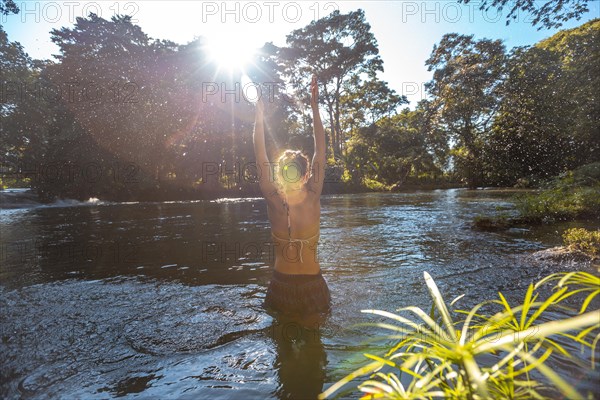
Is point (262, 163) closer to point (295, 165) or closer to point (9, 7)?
point (295, 165)

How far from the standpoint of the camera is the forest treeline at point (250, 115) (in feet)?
84.4

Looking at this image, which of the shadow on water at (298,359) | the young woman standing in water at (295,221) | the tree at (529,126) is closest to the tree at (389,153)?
the tree at (529,126)

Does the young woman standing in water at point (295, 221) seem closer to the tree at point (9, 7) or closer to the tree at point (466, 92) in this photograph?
the tree at point (9, 7)

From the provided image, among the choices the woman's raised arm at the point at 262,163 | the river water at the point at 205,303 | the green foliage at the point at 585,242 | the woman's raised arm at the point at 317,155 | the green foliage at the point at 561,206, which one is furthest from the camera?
the green foliage at the point at 561,206

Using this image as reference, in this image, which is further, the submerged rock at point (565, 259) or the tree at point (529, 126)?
the tree at point (529, 126)

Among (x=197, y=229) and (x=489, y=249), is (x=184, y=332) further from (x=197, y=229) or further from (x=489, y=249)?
(x=197, y=229)

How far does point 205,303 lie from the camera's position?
4730 millimetres

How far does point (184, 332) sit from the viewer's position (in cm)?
380

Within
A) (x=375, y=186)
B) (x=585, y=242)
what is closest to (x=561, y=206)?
(x=585, y=242)

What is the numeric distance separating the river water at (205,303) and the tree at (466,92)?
26.0 m

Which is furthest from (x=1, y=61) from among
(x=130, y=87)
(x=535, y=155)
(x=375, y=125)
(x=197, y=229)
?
(x=535, y=155)

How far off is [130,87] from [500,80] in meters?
32.2

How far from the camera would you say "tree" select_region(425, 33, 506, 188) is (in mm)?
30547

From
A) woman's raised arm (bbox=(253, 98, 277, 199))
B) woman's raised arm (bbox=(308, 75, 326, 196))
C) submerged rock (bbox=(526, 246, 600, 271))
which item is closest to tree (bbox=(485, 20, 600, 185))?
submerged rock (bbox=(526, 246, 600, 271))
